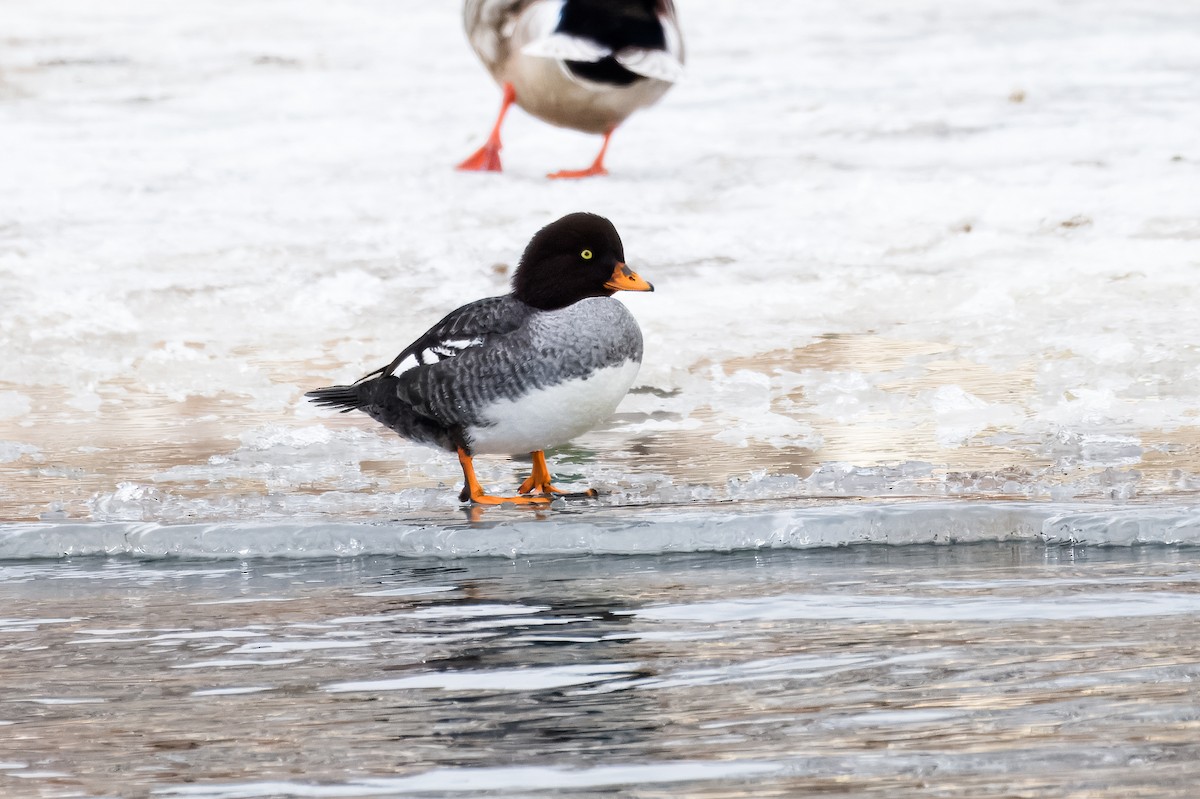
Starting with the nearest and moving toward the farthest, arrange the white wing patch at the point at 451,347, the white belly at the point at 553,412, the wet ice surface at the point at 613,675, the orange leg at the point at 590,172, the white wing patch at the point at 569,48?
the wet ice surface at the point at 613,675 → the white belly at the point at 553,412 → the white wing patch at the point at 451,347 → the white wing patch at the point at 569,48 → the orange leg at the point at 590,172

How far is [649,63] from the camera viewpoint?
880 cm

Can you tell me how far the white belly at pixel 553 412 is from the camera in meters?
4.28

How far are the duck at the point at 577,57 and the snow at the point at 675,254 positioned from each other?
0.36 metres

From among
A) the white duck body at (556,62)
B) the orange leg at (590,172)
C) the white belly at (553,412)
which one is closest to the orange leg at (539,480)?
the white belly at (553,412)

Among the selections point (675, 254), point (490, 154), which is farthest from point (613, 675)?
point (490, 154)

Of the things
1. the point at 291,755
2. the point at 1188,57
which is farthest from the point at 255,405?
the point at 1188,57

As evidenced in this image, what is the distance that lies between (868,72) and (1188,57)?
2.34m

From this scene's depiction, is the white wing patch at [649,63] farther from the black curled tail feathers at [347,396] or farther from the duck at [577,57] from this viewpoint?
the black curled tail feathers at [347,396]

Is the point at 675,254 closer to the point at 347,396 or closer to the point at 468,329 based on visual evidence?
the point at 347,396

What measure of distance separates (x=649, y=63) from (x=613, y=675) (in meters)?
6.37

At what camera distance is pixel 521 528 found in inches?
155

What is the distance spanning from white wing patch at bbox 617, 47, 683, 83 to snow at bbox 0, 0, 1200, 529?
0.62m

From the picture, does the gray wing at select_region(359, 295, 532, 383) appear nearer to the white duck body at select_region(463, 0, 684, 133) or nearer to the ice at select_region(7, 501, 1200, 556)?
the ice at select_region(7, 501, 1200, 556)

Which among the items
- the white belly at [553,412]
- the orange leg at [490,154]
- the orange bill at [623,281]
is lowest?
the orange leg at [490,154]
